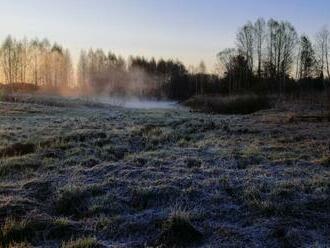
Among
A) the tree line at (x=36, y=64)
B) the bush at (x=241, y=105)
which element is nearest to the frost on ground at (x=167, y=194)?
the bush at (x=241, y=105)

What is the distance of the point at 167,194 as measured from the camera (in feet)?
27.9

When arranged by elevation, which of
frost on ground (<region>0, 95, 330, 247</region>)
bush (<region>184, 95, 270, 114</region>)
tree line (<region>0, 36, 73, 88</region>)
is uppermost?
tree line (<region>0, 36, 73, 88</region>)

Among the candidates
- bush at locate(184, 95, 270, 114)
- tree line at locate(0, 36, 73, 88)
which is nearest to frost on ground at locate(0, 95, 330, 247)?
bush at locate(184, 95, 270, 114)

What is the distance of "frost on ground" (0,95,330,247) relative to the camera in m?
6.76

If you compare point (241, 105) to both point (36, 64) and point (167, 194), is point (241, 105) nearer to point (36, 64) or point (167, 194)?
point (167, 194)

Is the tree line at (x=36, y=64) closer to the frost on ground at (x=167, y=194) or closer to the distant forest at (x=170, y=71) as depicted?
the distant forest at (x=170, y=71)

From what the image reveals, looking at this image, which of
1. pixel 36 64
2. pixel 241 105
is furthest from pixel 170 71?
pixel 241 105

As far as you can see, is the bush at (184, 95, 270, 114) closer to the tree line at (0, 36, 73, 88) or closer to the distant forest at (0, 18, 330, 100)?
the distant forest at (0, 18, 330, 100)

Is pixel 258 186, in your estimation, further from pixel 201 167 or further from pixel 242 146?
pixel 242 146

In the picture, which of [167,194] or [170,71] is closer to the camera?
[167,194]

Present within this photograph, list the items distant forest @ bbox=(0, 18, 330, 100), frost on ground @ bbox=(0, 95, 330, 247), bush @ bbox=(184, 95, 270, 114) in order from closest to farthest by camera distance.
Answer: frost on ground @ bbox=(0, 95, 330, 247) < bush @ bbox=(184, 95, 270, 114) < distant forest @ bbox=(0, 18, 330, 100)

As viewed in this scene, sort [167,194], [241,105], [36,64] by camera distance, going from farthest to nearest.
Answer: [36,64]
[241,105]
[167,194]

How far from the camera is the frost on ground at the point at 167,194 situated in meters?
6.76

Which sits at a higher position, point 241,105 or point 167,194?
point 241,105
